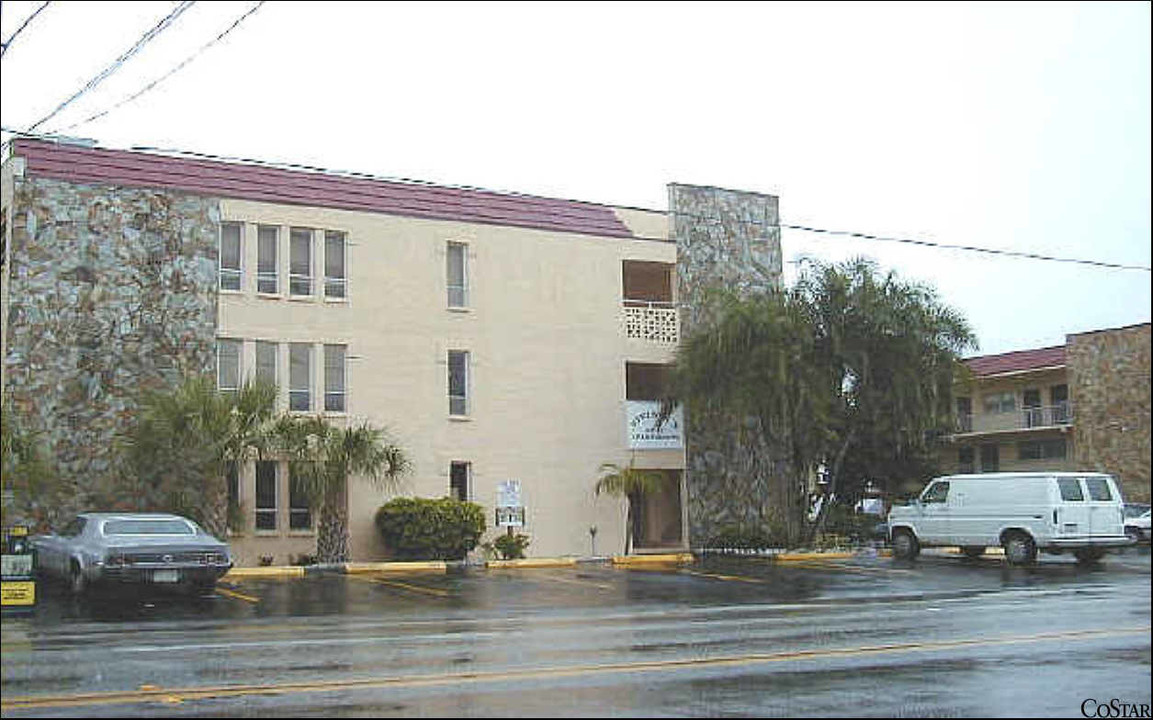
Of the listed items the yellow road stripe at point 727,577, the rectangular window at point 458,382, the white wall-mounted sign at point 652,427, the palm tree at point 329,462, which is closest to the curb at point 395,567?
the palm tree at point 329,462

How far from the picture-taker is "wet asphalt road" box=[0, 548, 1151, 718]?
10.8 meters

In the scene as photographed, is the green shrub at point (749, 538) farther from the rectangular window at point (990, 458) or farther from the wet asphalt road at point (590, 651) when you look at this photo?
the rectangular window at point (990, 458)

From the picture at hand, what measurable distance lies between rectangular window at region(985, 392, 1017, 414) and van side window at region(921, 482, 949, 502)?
23.7 m

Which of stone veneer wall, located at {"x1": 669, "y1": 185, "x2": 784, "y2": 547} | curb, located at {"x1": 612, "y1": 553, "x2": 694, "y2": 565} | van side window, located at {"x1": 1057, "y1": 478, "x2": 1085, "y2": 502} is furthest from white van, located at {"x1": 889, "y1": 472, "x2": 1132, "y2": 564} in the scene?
stone veneer wall, located at {"x1": 669, "y1": 185, "x2": 784, "y2": 547}

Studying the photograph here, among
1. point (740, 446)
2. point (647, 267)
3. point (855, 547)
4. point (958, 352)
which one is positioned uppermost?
Answer: point (647, 267)

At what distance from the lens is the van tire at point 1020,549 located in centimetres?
2976

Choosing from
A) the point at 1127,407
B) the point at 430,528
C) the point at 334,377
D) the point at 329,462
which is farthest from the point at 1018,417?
the point at 1127,407

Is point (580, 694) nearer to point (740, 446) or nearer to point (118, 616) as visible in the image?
point (118, 616)

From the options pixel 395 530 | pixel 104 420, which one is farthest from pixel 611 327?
pixel 104 420

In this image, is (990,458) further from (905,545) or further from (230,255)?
(230,255)

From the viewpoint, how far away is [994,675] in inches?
480

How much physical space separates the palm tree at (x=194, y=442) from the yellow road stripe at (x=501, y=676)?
17014 millimetres

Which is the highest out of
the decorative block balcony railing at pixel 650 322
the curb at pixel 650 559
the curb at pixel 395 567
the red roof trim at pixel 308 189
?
the red roof trim at pixel 308 189

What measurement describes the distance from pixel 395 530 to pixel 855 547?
13037mm
